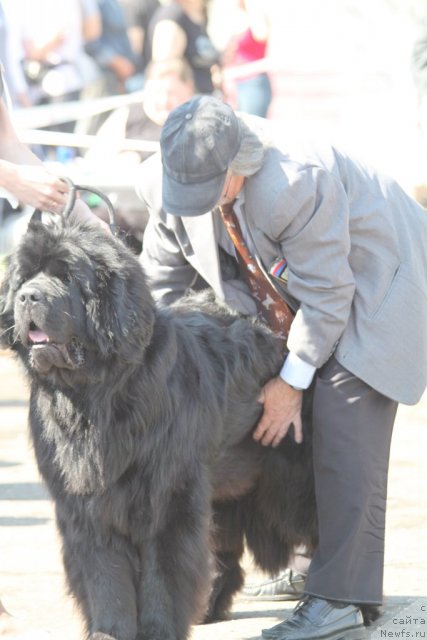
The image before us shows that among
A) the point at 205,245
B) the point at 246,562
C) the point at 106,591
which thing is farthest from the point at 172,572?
the point at 246,562

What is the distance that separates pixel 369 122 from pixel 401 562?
6363 mm

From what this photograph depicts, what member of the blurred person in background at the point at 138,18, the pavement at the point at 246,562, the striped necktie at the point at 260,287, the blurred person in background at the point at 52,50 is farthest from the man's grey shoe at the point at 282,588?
the blurred person in background at the point at 138,18

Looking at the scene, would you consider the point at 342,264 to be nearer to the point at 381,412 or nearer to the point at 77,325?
the point at 381,412

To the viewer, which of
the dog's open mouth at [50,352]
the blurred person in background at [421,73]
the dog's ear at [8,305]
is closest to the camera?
the dog's open mouth at [50,352]

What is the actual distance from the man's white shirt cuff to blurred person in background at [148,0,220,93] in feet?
17.8

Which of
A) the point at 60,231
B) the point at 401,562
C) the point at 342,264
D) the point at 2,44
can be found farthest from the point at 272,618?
the point at 2,44

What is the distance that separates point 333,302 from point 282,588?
1329 mm

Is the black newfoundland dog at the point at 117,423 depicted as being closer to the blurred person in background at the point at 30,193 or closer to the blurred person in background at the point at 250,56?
the blurred person in background at the point at 30,193

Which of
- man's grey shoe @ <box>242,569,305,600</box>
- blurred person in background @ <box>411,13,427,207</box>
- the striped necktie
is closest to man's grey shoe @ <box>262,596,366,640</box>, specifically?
man's grey shoe @ <box>242,569,305,600</box>

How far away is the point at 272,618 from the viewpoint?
424 centimetres

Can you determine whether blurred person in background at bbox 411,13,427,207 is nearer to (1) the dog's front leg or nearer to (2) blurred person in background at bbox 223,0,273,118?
(2) blurred person in background at bbox 223,0,273,118

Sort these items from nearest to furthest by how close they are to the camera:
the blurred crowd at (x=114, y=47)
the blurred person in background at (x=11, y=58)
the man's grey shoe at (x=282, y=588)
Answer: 1. the man's grey shoe at (x=282, y=588)
2. the blurred person in background at (x=11, y=58)
3. the blurred crowd at (x=114, y=47)

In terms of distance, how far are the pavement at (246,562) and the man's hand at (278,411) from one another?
691mm

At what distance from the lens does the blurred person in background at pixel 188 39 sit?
9023mm
